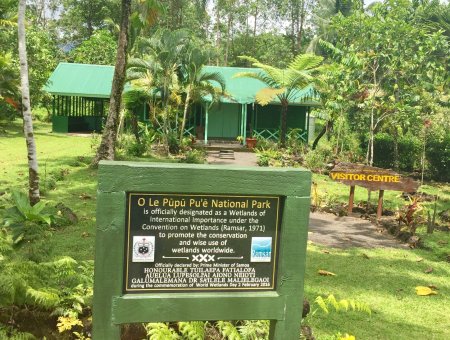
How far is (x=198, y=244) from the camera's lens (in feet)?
11.3

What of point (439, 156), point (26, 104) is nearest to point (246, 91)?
point (439, 156)

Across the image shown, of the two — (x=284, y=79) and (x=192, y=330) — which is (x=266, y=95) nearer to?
(x=284, y=79)

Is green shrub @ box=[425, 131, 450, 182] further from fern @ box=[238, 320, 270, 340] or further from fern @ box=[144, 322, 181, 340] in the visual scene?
fern @ box=[144, 322, 181, 340]

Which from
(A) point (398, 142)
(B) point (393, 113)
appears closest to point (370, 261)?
(B) point (393, 113)

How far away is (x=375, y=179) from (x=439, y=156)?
30.1 feet

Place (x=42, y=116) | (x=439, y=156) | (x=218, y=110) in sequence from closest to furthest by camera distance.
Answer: (x=439, y=156) < (x=218, y=110) < (x=42, y=116)

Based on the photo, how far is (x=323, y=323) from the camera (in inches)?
211

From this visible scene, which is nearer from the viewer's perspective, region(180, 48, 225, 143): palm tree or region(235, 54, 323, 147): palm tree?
region(180, 48, 225, 143): palm tree

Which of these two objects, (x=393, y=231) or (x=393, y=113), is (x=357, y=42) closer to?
(x=393, y=113)

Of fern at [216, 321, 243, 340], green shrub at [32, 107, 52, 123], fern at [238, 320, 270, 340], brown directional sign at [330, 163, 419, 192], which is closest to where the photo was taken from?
fern at [216, 321, 243, 340]

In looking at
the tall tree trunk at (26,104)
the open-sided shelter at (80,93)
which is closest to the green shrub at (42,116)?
the open-sided shelter at (80,93)

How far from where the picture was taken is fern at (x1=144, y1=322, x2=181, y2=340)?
3856mm

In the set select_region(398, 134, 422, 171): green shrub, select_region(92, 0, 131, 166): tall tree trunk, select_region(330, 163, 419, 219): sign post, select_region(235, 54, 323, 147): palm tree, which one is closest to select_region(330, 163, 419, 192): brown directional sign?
select_region(330, 163, 419, 219): sign post

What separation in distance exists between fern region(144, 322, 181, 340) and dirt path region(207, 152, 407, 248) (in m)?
5.14
